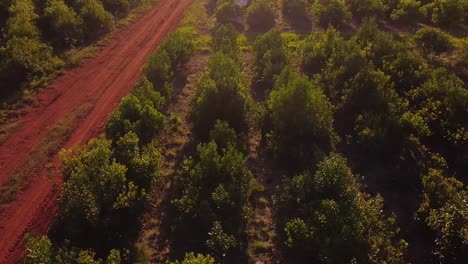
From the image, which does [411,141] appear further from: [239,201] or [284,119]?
[239,201]

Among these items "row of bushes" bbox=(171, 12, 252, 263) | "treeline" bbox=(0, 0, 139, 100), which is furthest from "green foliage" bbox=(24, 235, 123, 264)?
"treeline" bbox=(0, 0, 139, 100)

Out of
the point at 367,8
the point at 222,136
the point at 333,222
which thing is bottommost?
the point at 333,222

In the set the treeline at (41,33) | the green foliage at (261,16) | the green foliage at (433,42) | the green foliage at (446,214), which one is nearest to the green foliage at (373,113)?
the green foliage at (446,214)

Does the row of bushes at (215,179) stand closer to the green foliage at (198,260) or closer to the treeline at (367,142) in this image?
the green foliage at (198,260)

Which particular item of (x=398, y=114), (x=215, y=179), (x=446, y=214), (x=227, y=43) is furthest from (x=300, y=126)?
(x=227, y=43)

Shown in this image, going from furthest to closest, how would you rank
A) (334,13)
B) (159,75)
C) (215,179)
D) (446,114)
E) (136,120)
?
(334,13) → (159,75) → (446,114) → (136,120) → (215,179)

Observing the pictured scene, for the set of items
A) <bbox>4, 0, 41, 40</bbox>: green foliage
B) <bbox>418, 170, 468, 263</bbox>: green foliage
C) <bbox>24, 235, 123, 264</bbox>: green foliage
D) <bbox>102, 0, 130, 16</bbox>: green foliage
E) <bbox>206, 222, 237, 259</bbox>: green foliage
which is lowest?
<bbox>418, 170, 468, 263</bbox>: green foliage

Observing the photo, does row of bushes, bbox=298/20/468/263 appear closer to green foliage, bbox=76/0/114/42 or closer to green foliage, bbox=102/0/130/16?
green foliage, bbox=76/0/114/42

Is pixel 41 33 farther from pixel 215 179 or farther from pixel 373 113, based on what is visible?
pixel 373 113
